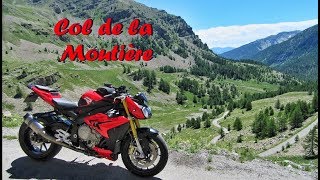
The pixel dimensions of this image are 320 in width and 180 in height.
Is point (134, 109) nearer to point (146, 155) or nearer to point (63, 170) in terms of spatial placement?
point (146, 155)

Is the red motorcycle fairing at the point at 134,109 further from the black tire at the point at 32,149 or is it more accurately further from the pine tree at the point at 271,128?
the pine tree at the point at 271,128

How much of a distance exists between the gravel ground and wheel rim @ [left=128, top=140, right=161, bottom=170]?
470 millimetres

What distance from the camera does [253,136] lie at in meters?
163

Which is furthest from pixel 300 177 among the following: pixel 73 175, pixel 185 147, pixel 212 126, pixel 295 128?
pixel 212 126

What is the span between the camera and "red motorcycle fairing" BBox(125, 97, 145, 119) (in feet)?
38.2

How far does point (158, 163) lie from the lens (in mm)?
12078

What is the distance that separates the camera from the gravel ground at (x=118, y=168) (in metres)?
12.4

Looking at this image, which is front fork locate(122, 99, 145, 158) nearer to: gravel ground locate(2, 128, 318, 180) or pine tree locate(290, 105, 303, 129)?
gravel ground locate(2, 128, 318, 180)

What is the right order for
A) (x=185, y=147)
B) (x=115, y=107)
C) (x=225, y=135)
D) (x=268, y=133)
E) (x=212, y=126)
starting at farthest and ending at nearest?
(x=212, y=126) → (x=225, y=135) → (x=268, y=133) → (x=185, y=147) → (x=115, y=107)

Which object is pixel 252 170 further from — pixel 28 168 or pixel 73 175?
pixel 28 168

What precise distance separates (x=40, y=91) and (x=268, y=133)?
501 feet

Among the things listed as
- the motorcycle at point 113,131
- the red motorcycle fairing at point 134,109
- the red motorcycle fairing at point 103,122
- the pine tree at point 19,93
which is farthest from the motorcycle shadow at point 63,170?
the pine tree at point 19,93

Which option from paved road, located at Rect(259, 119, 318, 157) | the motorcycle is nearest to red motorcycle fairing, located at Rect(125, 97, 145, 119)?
the motorcycle

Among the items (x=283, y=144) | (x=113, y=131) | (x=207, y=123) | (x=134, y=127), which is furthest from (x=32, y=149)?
(x=207, y=123)
